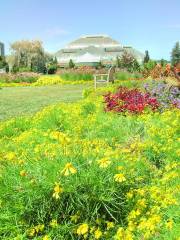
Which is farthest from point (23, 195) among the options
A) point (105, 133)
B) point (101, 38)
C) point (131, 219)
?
point (101, 38)

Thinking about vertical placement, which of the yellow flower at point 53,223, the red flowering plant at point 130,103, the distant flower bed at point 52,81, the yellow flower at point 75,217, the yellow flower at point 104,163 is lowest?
the distant flower bed at point 52,81

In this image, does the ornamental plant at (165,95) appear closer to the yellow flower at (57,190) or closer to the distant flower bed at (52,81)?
the yellow flower at (57,190)

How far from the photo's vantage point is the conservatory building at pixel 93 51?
83438mm

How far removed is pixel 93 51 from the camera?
93250mm

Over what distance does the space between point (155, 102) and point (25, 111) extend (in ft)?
14.9

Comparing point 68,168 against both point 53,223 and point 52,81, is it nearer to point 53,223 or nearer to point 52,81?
point 53,223

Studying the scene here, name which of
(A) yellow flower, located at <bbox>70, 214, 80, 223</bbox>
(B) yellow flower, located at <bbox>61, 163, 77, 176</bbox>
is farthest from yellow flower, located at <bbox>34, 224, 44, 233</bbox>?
(B) yellow flower, located at <bbox>61, 163, 77, 176</bbox>

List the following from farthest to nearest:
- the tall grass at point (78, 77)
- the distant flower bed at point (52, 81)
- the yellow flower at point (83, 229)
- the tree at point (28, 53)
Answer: the tree at point (28, 53)
the tall grass at point (78, 77)
the distant flower bed at point (52, 81)
the yellow flower at point (83, 229)

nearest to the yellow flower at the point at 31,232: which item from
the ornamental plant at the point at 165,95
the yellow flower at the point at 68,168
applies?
the yellow flower at the point at 68,168

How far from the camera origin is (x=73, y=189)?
4.29 m

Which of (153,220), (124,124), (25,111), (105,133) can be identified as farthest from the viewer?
(25,111)

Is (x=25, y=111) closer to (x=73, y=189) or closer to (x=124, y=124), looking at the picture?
(x=124, y=124)

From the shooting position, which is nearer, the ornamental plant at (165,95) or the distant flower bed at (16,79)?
the ornamental plant at (165,95)

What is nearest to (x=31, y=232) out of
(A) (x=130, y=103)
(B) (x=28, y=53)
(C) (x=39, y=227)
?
(C) (x=39, y=227)
